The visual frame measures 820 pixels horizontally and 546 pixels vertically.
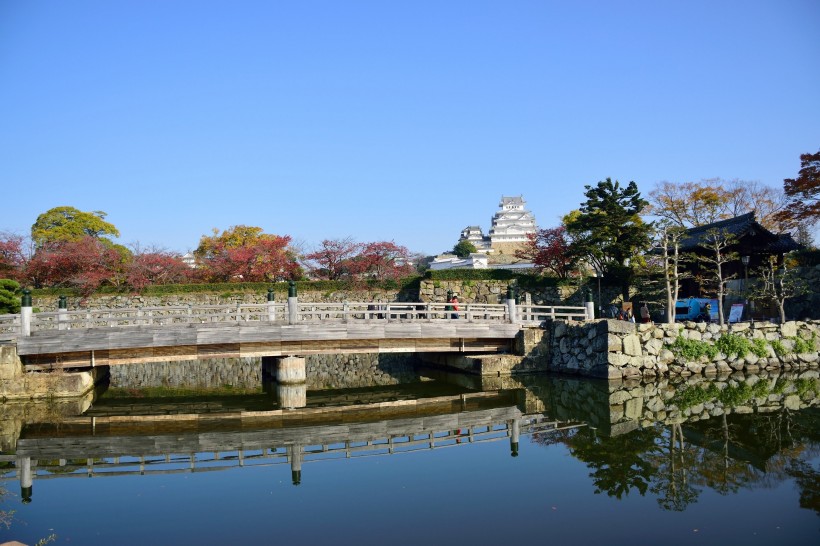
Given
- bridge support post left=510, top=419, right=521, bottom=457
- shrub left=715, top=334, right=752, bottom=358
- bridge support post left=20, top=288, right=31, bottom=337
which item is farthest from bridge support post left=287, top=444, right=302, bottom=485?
shrub left=715, top=334, right=752, bottom=358

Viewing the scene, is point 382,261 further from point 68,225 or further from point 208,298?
point 68,225

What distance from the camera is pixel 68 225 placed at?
42.4m

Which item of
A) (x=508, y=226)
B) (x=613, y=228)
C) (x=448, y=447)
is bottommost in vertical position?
(x=448, y=447)

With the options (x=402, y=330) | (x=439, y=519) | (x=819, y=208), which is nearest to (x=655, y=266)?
(x=819, y=208)

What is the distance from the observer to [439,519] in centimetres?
757

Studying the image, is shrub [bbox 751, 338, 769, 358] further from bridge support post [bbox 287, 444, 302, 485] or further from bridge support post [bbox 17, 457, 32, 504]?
bridge support post [bbox 17, 457, 32, 504]

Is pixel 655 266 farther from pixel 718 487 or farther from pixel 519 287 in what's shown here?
pixel 718 487

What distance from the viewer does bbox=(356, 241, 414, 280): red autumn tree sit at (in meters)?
36.0

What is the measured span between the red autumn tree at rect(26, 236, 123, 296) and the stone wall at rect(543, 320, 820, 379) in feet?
86.5

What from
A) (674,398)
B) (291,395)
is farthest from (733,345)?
(291,395)

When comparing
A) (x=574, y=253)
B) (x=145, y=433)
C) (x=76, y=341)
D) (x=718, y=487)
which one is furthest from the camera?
(x=574, y=253)

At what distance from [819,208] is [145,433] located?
24.4 metres

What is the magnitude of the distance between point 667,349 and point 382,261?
20201 millimetres

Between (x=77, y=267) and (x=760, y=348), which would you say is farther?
(x=77, y=267)
